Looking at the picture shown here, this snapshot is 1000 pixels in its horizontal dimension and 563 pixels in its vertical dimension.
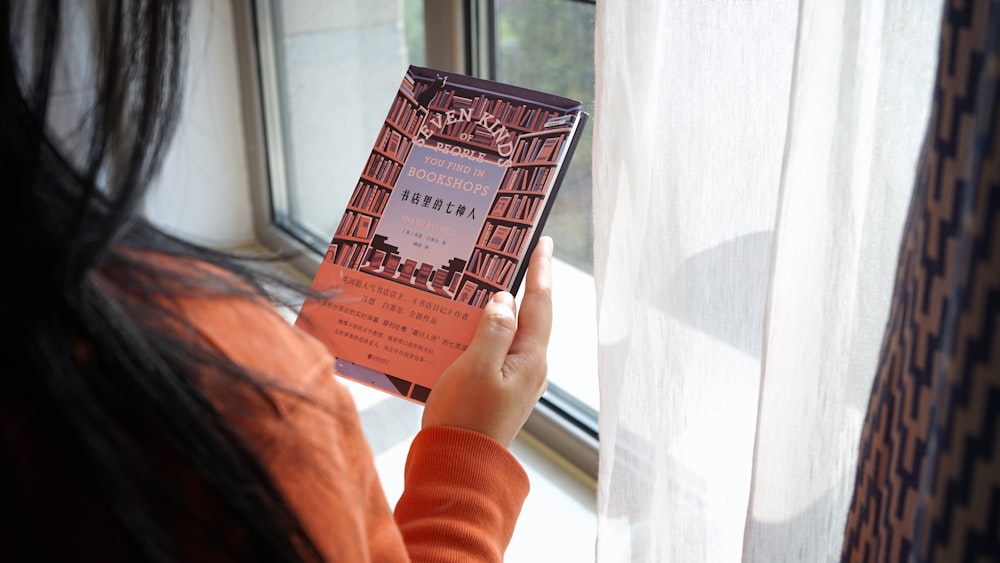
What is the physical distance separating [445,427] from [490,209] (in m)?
0.18

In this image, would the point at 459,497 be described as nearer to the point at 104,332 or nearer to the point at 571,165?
the point at 104,332

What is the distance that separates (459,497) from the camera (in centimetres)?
58

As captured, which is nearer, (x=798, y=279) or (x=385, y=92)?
(x=798, y=279)

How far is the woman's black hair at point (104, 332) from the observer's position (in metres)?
0.31

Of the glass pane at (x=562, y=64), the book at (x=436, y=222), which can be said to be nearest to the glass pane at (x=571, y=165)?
the glass pane at (x=562, y=64)

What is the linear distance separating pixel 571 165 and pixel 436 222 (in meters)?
0.44

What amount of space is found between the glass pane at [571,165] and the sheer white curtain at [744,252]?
325mm

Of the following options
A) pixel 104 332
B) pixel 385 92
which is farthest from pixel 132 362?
pixel 385 92

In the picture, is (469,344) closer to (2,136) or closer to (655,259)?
(655,259)

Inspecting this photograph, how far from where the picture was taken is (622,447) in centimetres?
74

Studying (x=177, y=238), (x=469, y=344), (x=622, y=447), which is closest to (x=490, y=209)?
(x=469, y=344)

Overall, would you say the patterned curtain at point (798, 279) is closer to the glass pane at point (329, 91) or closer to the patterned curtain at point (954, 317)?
the patterned curtain at point (954, 317)

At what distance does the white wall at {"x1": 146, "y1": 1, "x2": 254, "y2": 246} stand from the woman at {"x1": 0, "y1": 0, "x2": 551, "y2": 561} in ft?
4.19

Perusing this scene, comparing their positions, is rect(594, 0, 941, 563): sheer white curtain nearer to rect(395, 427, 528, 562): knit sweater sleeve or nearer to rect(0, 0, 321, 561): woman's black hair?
rect(395, 427, 528, 562): knit sweater sleeve
